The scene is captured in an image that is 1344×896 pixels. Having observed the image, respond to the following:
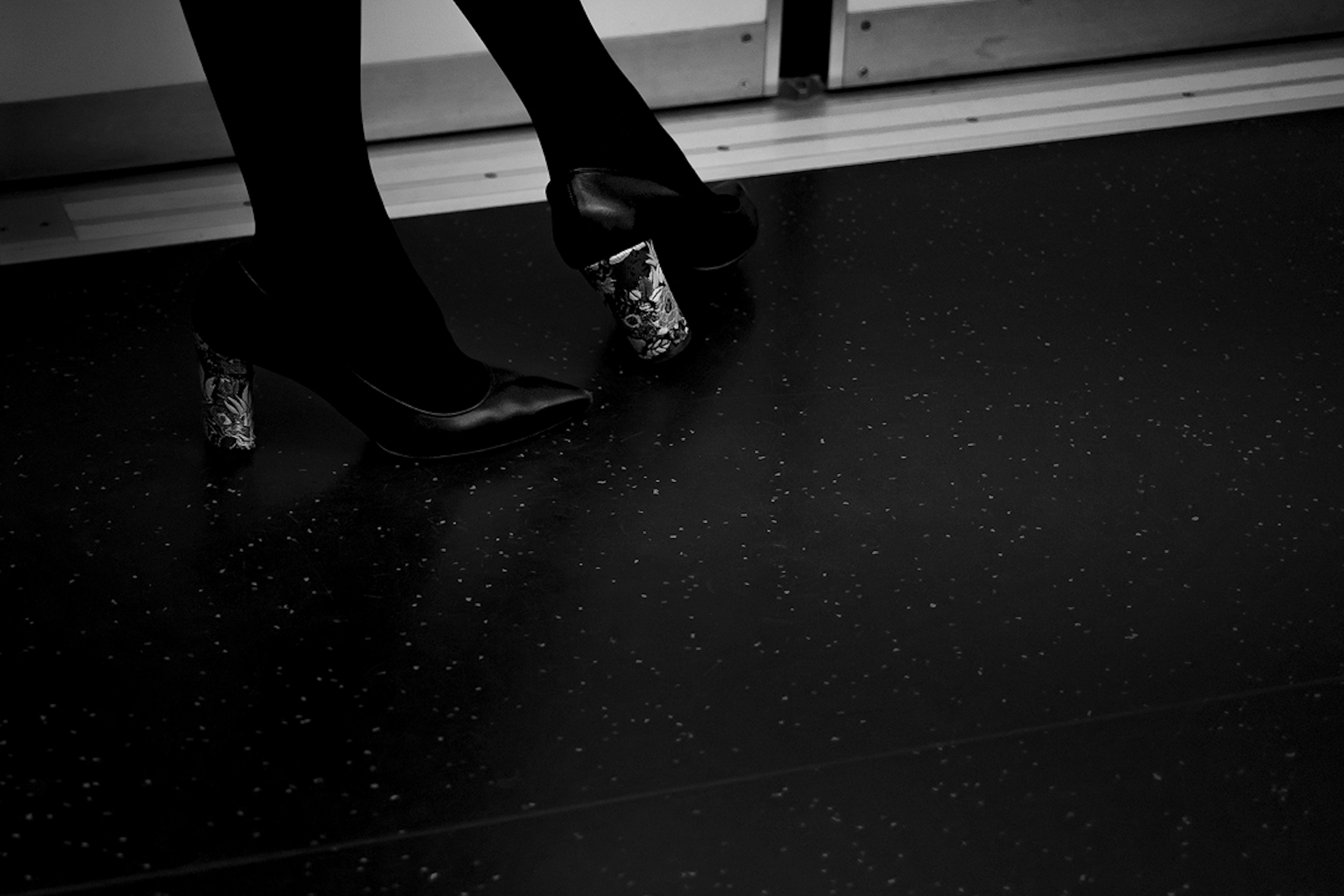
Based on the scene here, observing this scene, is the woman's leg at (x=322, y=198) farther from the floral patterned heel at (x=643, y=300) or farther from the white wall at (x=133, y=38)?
the white wall at (x=133, y=38)

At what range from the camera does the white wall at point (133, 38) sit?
1.48 m

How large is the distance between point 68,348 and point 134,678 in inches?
18.5

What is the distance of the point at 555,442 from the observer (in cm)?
109

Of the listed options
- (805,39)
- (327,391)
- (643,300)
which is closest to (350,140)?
(327,391)

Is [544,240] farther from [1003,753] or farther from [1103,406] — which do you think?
[1003,753]

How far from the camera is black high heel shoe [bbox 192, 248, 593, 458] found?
0.99m

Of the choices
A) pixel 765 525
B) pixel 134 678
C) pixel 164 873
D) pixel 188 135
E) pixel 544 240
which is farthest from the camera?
pixel 188 135

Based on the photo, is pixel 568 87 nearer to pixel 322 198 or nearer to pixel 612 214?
pixel 612 214

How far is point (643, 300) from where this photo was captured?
1.15 meters

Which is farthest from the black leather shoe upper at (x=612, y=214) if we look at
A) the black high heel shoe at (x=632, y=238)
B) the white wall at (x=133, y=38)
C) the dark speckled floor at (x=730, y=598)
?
the white wall at (x=133, y=38)

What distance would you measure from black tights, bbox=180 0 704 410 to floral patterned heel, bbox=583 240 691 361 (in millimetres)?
75

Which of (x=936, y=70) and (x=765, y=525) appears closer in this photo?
(x=765, y=525)

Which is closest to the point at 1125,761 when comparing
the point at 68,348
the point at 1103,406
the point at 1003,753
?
the point at 1003,753

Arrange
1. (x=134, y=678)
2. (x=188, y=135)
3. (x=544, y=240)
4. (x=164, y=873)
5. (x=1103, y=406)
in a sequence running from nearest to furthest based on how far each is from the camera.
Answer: (x=164, y=873), (x=134, y=678), (x=1103, y=406), (x=544, y=240), (x=188, y=135)
